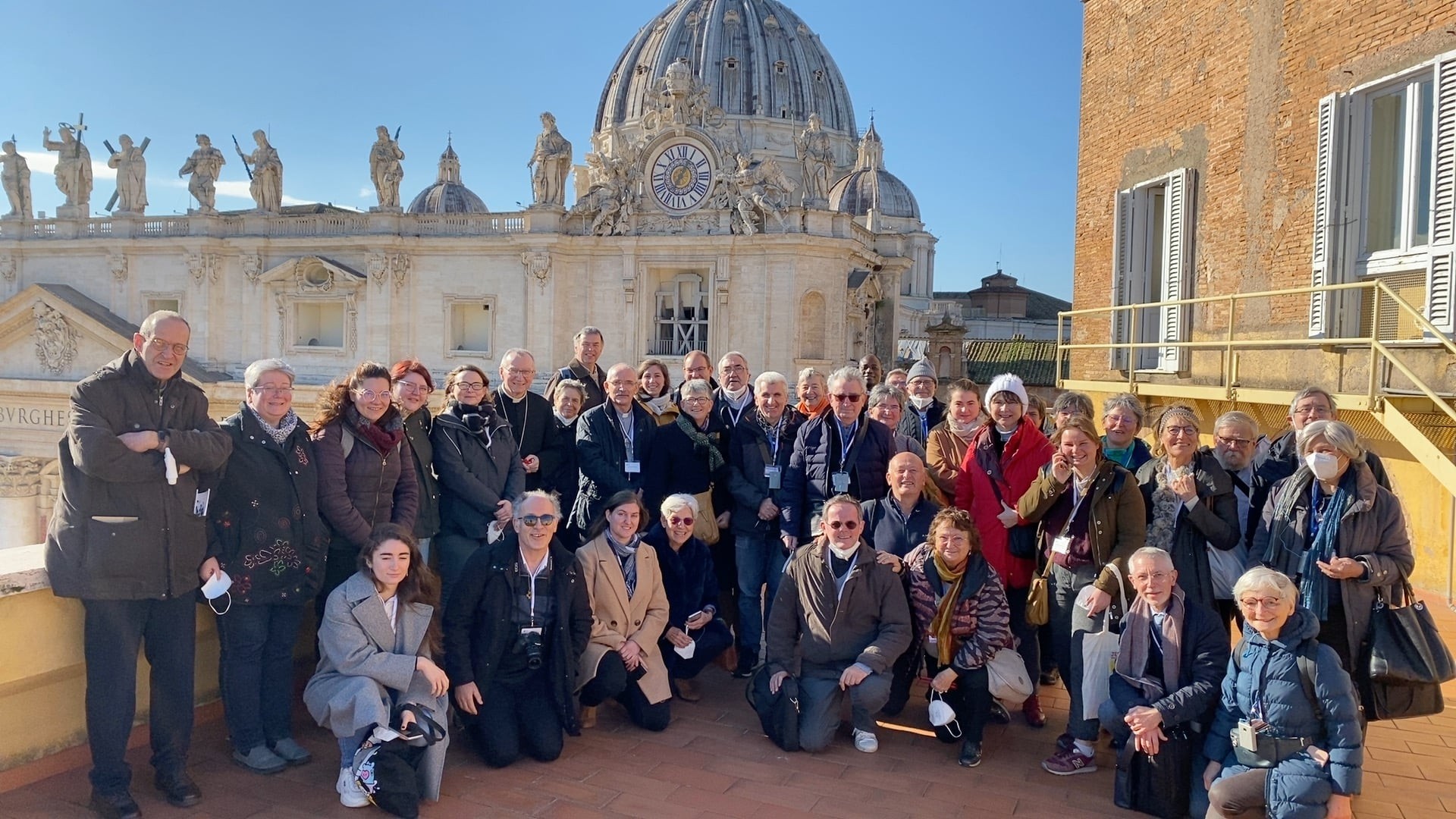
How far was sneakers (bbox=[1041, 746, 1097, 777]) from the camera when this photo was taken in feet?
17.5

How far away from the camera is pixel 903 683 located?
601 cm

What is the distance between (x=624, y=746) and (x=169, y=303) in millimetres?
33157

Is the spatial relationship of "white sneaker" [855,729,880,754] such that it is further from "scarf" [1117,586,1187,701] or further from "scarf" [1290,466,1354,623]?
"scarf" [1290,466,1354,623]

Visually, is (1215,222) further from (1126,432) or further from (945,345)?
(945,345)

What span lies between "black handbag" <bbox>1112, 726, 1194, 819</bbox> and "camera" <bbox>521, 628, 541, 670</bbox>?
292cm

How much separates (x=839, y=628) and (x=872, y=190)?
54.6 metres

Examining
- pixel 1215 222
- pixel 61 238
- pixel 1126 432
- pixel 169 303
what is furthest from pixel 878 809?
pixel 61 238

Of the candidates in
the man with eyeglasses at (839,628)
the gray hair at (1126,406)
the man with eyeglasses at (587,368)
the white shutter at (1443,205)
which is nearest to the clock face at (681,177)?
the man with eyeglasses at (587,368)

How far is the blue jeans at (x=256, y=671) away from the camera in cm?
509

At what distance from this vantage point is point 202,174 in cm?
3219

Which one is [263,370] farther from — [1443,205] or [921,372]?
[1443,205]

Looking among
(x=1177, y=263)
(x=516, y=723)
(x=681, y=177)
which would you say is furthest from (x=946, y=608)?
(x=681, y=177)

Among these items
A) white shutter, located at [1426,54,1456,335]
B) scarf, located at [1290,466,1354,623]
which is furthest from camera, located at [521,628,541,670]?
white shutter, located at [1426,54,1456,335]

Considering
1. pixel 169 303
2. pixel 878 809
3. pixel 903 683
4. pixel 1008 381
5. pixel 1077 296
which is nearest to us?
pixel 878 809
